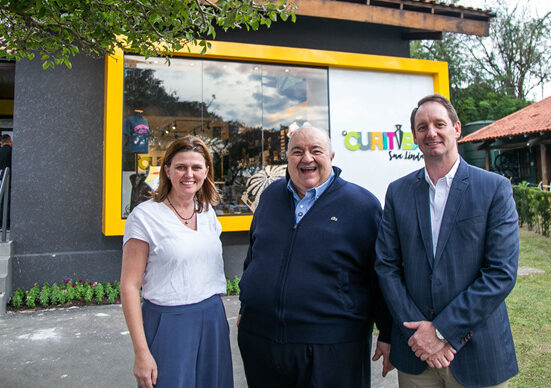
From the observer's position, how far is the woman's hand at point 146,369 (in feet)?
6.48

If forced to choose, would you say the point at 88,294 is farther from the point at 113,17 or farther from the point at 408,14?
the point at 408,14

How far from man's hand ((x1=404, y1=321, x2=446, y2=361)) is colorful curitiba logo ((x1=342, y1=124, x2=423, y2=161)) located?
5.82m

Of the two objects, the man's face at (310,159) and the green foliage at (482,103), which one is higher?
the green foliage at (482,103)

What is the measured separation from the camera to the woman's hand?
1.97 metres

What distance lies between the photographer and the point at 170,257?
2078mm

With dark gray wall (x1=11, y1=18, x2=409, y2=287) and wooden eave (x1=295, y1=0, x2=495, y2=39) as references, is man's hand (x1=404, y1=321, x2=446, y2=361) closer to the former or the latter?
dark gray wall (x1=11, y1=18, x2=409, y2=287)

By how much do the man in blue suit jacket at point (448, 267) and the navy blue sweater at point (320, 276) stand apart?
0.53 feet

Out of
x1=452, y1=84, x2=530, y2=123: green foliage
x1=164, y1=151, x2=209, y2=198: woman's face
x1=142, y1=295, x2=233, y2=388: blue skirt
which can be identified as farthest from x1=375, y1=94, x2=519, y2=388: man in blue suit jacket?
x1=452, y1=84, x2=530, y2=123: green foliage

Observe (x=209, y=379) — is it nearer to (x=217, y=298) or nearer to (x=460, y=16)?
(x=217, y=298)

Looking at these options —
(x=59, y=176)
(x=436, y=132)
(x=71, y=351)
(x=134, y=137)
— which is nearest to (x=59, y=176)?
(x=59, y=176)

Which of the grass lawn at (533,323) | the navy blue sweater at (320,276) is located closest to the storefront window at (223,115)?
the grass lawn at (533,323)

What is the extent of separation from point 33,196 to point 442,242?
633cm

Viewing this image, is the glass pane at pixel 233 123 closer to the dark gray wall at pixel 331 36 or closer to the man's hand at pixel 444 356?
the dark gray wall at pixel 331 36

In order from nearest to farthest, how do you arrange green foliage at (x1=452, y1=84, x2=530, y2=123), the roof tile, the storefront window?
the storefront window < the roof tile < green foliage at (x1=452, y1=84, x2=530, y2=123)
